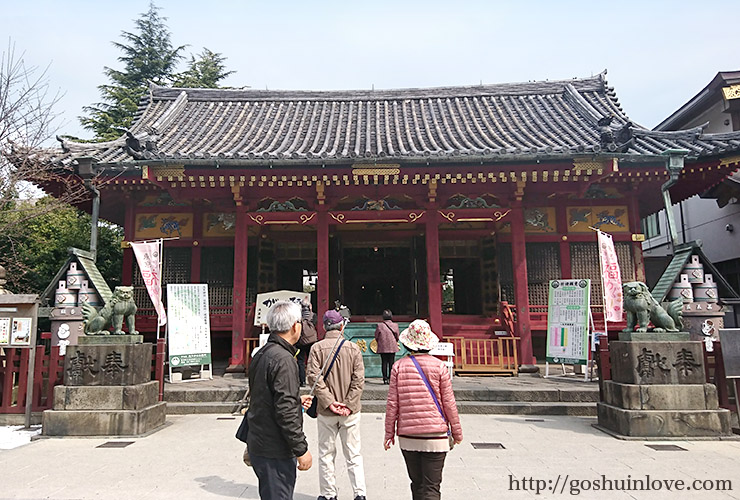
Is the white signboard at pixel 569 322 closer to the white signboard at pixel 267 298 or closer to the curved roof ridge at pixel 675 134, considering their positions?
the curved roof ridge at pixel 675 134

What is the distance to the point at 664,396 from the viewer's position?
6273 mm

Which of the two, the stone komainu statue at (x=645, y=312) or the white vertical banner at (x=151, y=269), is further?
the white vertical banner at (x=151, y=269)

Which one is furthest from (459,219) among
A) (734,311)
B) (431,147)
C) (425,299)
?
(734,311)

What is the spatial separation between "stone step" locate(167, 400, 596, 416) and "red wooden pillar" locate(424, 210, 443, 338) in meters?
2.64

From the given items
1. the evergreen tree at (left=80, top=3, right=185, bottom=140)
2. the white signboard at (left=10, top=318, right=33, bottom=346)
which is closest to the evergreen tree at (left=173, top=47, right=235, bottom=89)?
the evergreen tree at (left=80, top=3, right=185, bottom=140)

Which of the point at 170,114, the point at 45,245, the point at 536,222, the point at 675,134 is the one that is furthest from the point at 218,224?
the point at 675,134

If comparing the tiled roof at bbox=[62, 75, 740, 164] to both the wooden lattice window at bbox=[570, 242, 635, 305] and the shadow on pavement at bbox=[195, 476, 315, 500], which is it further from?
the shadow on pavement at bbox=[195, 476, 315, 500]

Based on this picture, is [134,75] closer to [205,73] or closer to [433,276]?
[205,73]

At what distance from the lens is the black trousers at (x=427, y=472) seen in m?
3.20

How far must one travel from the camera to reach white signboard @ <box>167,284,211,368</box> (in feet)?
31.5

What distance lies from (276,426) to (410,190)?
8.81 metres

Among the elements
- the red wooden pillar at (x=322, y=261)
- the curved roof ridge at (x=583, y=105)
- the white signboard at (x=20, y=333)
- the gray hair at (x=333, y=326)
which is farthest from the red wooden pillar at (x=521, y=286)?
the white signboard at (x=20, y=333)

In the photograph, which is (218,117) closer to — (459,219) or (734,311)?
(459,219)

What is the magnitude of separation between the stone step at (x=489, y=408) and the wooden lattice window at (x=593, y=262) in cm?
449
